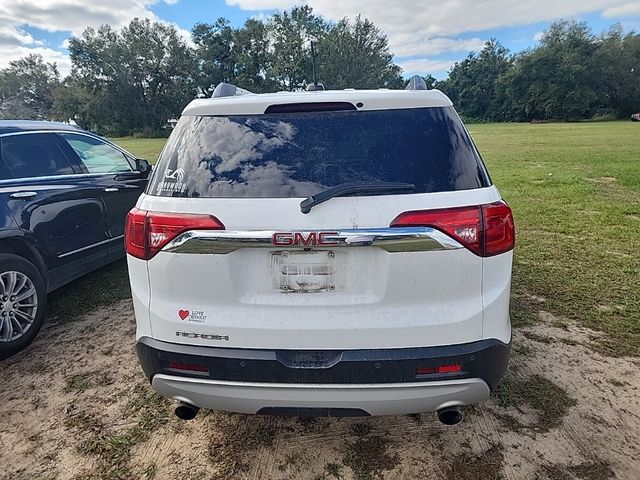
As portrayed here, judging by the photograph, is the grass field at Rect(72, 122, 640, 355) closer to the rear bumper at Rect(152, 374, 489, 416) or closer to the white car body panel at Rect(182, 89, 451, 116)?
the rear bumper at Rect(152, 374, 489, 416)

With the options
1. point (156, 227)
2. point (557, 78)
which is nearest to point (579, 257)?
point (156, 227)

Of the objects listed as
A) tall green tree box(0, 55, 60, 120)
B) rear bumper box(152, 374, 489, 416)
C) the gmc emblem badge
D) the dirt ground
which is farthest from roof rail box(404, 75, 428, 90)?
tall green tree box(0, 55, 60, 120)

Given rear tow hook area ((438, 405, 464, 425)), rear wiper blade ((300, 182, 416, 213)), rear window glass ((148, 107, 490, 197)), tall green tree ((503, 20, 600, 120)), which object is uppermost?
tall green tree ((503, 20, 600, 120))

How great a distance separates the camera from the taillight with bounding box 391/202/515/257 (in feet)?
6.21

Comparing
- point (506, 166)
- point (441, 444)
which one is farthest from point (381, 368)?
point (506, 166)

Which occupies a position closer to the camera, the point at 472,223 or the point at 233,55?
the point at 472,223

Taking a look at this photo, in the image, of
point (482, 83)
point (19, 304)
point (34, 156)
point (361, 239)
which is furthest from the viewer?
point (482, 83)

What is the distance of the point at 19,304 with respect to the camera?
3658 millimetres

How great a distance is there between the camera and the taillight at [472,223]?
1893mm

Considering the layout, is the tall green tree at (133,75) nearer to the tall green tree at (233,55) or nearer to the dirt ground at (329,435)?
the tall green tree at (233,55)

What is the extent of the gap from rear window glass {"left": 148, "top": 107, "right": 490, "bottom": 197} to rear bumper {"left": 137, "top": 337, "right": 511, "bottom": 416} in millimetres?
716

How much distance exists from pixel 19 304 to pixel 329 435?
2788mm

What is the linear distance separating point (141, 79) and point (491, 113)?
59.9 metres

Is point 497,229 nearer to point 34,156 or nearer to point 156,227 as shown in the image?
point 156,227
